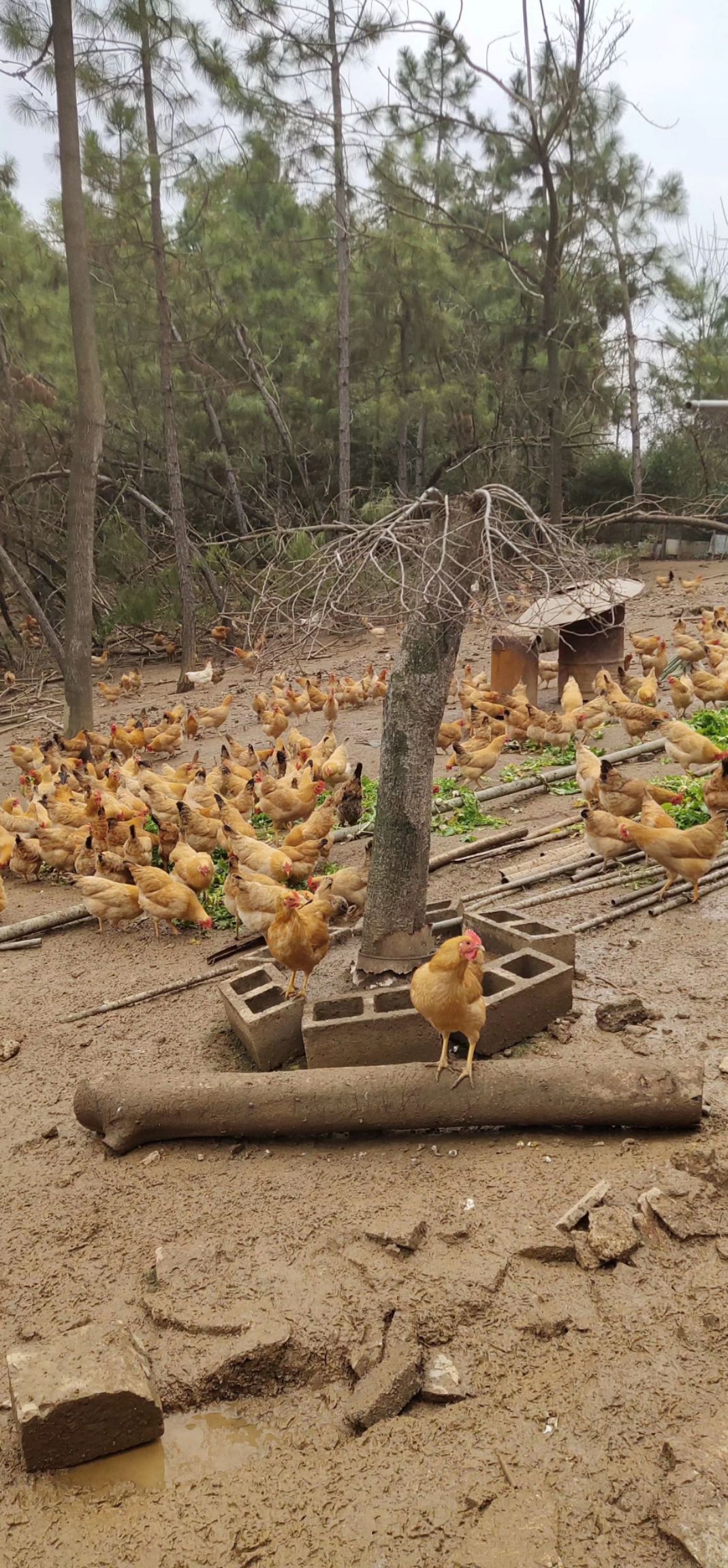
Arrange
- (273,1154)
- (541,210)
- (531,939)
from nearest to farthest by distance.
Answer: (273,1154) → (531,939) → (541,210)

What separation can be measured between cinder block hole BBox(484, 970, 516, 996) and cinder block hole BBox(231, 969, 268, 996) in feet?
4.11

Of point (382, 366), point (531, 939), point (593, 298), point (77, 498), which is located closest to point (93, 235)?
point (77, 498)

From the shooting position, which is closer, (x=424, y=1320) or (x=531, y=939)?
→ (x=424, y=1320)

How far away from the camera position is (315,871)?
752 centimetres

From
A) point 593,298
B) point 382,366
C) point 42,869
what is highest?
point 593,298

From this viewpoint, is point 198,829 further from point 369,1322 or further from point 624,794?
point 369,1322

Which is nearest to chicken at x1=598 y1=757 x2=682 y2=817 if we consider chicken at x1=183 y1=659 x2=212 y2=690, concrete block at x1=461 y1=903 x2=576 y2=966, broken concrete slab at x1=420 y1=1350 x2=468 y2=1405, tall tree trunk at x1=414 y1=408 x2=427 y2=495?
concrete block at x1=461 y1=903 x2=576 y2=966

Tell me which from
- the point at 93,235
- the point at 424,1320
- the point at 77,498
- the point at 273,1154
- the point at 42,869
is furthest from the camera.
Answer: the point at 93,235

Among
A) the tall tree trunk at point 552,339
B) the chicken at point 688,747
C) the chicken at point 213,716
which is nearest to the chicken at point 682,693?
the chicken at point 688,747

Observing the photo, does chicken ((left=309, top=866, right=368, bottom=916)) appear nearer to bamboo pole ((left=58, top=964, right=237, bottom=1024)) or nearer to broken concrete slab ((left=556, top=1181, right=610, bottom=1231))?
bamboo pole ((left=58, top=964, right=237, bottom=1024))

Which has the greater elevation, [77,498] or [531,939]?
[77,498]

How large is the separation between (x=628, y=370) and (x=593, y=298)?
220 centimetres

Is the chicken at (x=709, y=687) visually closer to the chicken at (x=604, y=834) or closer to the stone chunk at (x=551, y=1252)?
the chicken at (x=604, y=834)

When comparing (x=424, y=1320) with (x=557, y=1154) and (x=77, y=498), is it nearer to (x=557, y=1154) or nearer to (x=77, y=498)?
(x=557, y=1154)
